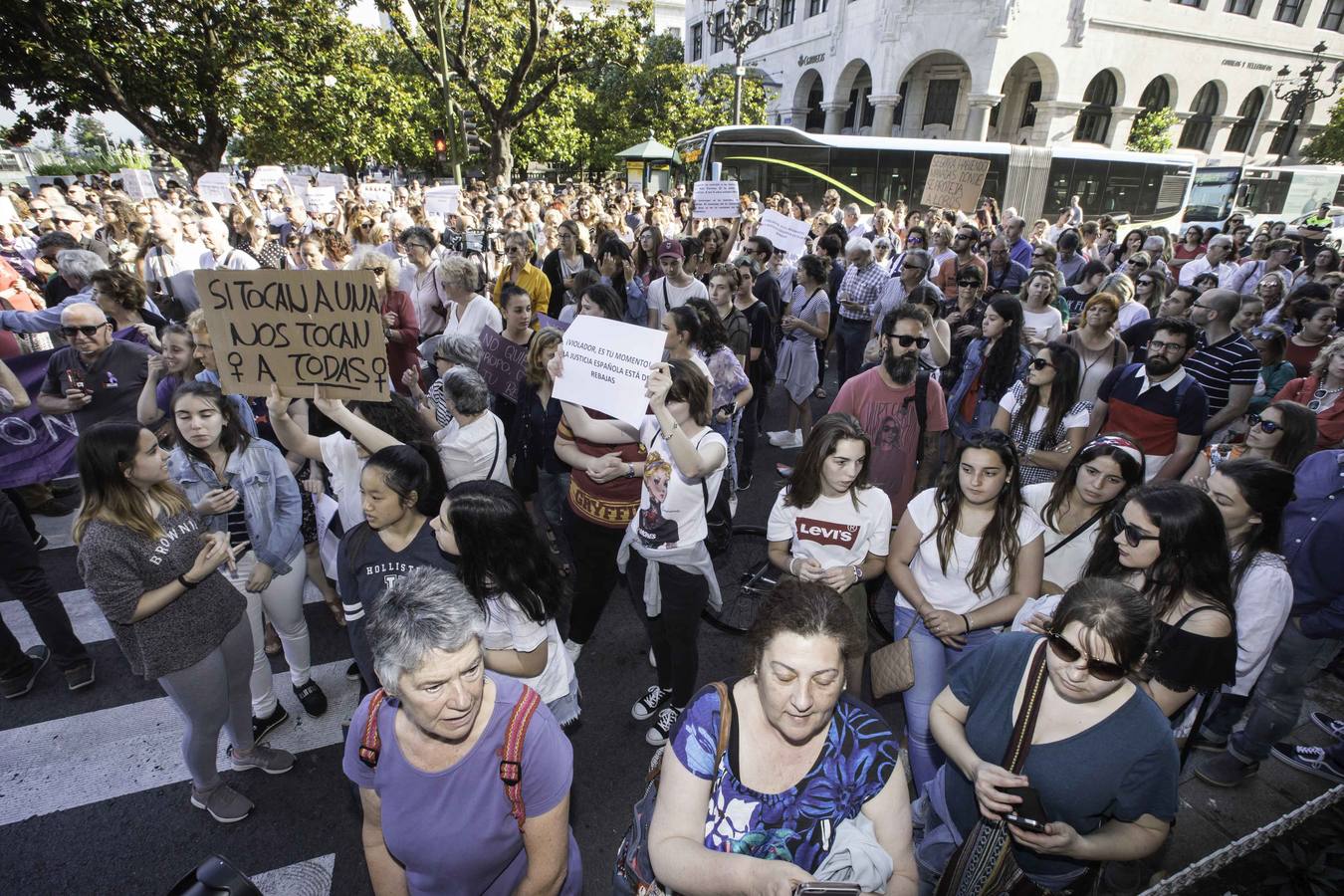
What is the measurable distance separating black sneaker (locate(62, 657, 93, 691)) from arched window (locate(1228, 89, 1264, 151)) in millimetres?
56637

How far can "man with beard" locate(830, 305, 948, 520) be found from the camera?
4102 mm

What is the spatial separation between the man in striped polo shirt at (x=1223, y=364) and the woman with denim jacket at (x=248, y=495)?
605cm

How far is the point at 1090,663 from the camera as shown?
1853 millimetres

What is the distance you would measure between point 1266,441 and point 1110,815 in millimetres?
2551

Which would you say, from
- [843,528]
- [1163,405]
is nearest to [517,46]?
[1163,405]

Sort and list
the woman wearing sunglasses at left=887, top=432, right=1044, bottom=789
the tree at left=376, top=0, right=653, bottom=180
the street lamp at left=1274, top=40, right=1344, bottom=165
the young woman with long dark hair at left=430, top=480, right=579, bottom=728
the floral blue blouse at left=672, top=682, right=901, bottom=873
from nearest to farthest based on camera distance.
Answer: the floral blue blouse at left=672, top=682, right=901, bottom=873 → the young woman with long dark hair at left=430, top=480, right=579, bottom=728 → the woman wearing sunglasses at left=887, top=432, right=1044, bottom=789 → the tree at left=376, top=0, right=653, bottom=180 → the street lamp at left=1274, top=40, right=1344, bottom=165

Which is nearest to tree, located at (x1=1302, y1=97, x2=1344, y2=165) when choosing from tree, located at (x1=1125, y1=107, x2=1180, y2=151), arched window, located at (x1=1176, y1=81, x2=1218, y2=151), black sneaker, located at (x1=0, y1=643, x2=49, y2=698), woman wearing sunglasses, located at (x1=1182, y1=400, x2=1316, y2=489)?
arched window, located at (x1=1176, y1=81, x2=1218, y2=151)

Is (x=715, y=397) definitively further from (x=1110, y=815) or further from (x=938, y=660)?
(x=1110, y=815)

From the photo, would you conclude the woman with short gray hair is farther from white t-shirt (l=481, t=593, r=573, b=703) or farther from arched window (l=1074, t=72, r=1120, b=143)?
arched window (l=1074, t=72, r=1120, b=143)

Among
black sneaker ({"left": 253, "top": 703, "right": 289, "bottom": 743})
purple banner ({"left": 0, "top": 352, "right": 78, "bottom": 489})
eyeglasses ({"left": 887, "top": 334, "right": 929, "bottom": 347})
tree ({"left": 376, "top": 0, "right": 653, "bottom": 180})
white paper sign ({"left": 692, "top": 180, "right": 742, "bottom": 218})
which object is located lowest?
black sneaker ({"left": 253, "top": 703, "right": 289, "bottom": 743})

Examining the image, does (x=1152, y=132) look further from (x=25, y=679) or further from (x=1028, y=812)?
(x=25, y=679)

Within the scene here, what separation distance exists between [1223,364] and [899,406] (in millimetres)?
2776

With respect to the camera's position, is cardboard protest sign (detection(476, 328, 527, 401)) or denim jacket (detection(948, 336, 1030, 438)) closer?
cardboard protest sign (detection(476, 328, 527, 401))

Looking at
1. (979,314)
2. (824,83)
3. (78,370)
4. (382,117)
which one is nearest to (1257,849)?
(979,314)
